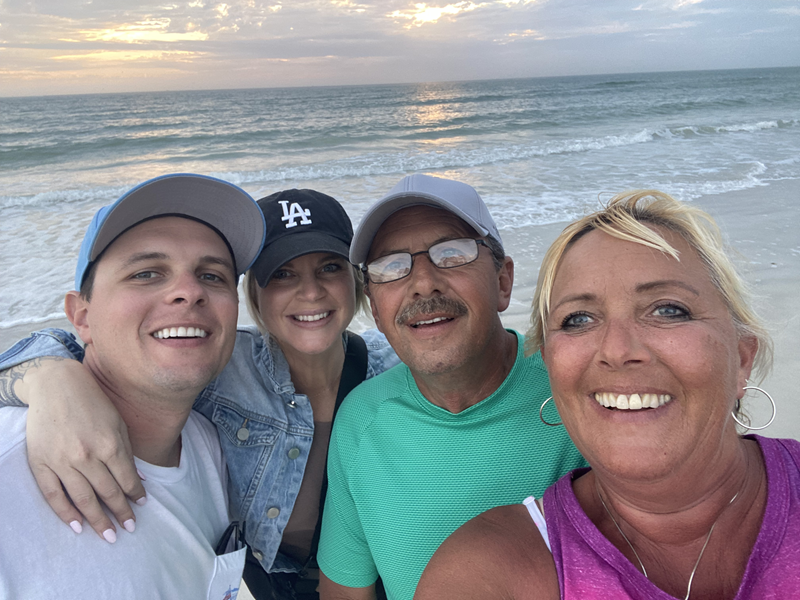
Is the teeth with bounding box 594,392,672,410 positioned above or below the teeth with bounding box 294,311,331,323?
above

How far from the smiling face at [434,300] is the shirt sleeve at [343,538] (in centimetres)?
55

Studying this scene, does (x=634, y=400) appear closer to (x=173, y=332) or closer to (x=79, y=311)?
(x=173, y=332)

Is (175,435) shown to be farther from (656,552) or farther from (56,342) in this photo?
(656,552)

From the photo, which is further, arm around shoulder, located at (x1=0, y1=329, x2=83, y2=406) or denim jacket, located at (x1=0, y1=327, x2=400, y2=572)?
denim jacket, located at (x1=0, y1=327, x2=400, y2=572)

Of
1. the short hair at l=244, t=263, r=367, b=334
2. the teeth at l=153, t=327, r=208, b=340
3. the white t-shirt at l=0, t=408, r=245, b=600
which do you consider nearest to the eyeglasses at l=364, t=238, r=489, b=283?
the short hair at l=244, t=263, r=367, b=334

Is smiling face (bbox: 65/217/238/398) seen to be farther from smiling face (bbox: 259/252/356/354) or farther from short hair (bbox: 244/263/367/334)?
short hair (bbox: 244/263/367/334)

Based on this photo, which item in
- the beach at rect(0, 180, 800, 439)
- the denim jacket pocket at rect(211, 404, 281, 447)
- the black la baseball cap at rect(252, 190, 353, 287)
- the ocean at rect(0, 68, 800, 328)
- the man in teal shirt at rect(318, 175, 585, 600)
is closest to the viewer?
the man in teal shirt at rect(318, 175, 585, 600)

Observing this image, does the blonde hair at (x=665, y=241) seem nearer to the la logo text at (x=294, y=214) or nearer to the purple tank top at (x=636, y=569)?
the purple tank top at (x=636, y=569)

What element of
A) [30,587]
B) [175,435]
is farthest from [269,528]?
[30,587]

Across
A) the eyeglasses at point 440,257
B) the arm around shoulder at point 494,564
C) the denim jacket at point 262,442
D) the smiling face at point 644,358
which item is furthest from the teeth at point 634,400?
the denim jacket at point 262,442

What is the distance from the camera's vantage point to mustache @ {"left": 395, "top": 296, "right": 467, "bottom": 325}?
2.40m

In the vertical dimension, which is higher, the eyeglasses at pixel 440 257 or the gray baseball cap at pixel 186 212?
the gray baseball cap at pixel 186 212

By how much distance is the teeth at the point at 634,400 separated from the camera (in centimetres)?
164

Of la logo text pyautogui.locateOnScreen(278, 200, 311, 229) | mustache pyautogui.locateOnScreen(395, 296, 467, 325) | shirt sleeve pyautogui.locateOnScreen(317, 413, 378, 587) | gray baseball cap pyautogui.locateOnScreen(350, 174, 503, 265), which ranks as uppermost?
gray baseball cap pyautogui.locateOnScreen(350, 174, 503, 265)
